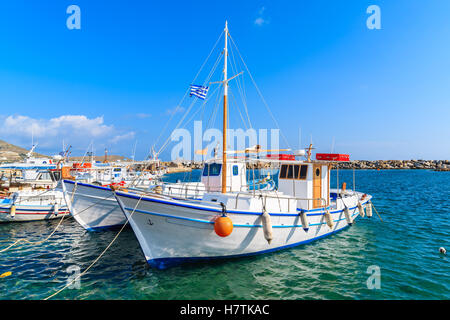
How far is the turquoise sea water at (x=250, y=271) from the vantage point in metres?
7.12

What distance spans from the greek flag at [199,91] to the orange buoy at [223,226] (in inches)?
235

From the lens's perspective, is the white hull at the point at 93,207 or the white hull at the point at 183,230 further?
the white hull at the point at 93,207

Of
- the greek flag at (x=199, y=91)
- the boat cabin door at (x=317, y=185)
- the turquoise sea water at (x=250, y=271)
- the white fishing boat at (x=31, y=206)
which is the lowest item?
the turquoise sea water at (x=250, y=271)

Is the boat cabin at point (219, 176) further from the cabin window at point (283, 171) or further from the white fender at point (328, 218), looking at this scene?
the white fender at point (328, 218)

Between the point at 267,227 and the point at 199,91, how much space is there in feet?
22.5

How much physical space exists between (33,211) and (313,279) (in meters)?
19.0

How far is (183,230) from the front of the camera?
8273 mm

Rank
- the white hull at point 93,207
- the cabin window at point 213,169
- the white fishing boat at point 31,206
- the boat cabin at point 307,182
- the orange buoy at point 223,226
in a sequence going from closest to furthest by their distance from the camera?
the orange buoy at point 223,226, the boat cabin at point 307,182, the white hull at point 93,207, the cabin window at point 213,169, the white fishing boat at point 31,206


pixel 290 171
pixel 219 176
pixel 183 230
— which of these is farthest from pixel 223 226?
pixel 219 176

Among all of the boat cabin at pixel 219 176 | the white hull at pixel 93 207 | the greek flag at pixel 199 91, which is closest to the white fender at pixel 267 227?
the boat cabin at pixel 219 176

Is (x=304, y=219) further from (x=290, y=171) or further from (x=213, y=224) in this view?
(x=213, y=224)
